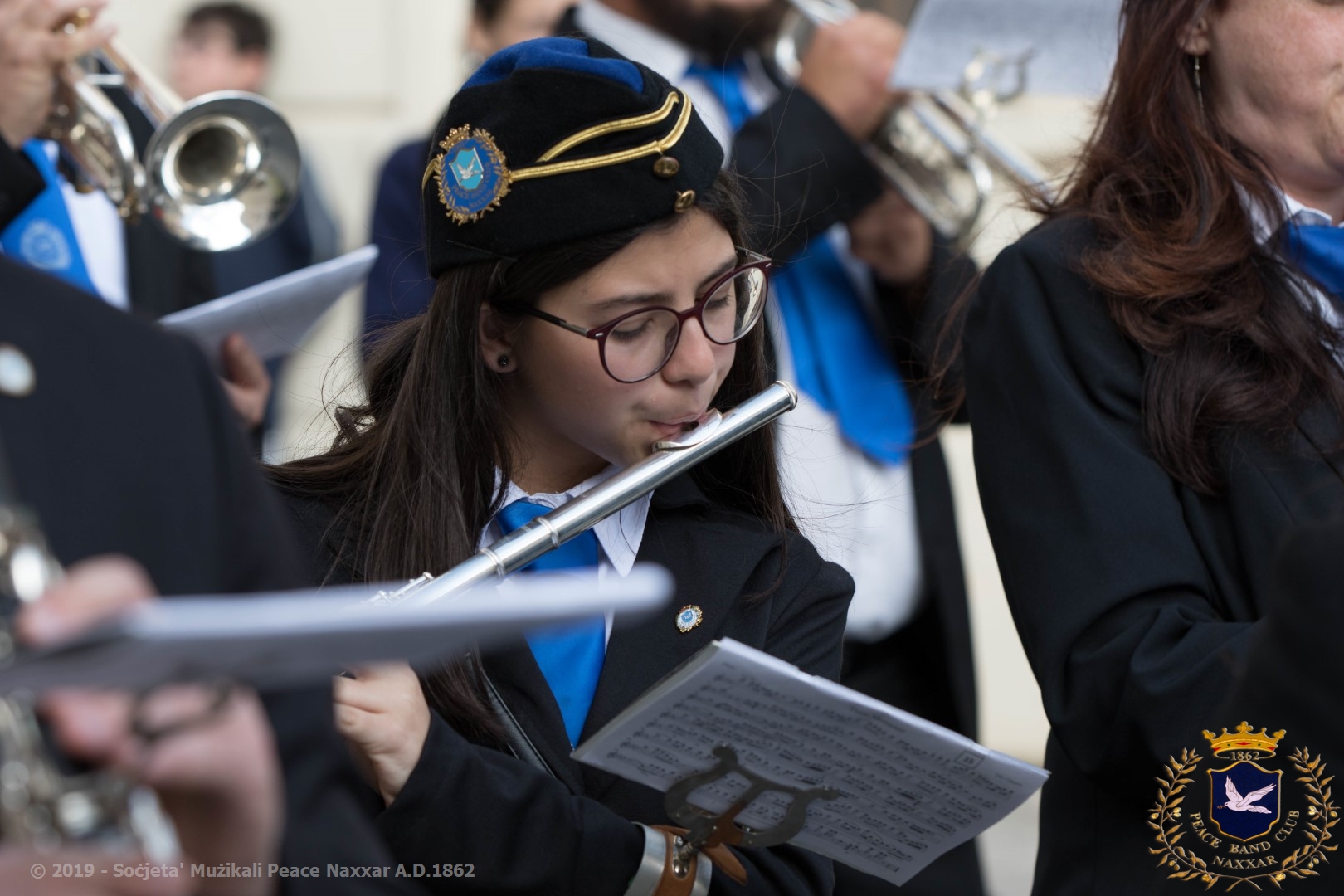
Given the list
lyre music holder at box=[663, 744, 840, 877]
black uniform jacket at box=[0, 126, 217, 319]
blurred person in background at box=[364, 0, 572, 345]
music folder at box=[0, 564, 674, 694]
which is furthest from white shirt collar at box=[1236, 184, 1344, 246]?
black uniform jacket at box=[0, 126, 217, 319]

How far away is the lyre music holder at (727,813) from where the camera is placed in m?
1.94

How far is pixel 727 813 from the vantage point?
6.58 feet

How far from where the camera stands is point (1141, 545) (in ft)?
7.07

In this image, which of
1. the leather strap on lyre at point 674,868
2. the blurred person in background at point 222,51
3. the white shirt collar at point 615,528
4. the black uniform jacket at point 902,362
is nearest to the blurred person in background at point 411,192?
the black uniform jacket at point 902,362

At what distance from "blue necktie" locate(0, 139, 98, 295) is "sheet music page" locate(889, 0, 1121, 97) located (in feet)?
5.30

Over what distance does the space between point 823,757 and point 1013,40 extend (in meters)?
2.03

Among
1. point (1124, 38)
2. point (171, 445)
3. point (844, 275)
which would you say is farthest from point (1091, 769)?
point (844, 275)

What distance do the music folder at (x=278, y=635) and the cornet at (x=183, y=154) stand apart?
7.86ft

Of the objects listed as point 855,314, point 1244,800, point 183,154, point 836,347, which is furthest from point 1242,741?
point 183,154

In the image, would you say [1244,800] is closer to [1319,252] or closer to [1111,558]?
[1111,558]

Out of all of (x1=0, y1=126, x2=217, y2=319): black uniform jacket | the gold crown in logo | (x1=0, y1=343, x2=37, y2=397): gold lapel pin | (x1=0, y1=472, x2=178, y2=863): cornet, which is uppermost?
(x1=0, y1=343, x2=37, y2=397): gold lapel pin

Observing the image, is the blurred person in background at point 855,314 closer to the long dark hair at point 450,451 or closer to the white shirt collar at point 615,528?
the long dark hair at point 450,451

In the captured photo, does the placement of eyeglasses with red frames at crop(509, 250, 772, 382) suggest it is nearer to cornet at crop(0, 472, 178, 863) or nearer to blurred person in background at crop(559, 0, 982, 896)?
blurred person in background at crop(559, 0, 982, 896)

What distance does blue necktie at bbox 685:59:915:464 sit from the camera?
344 cm
